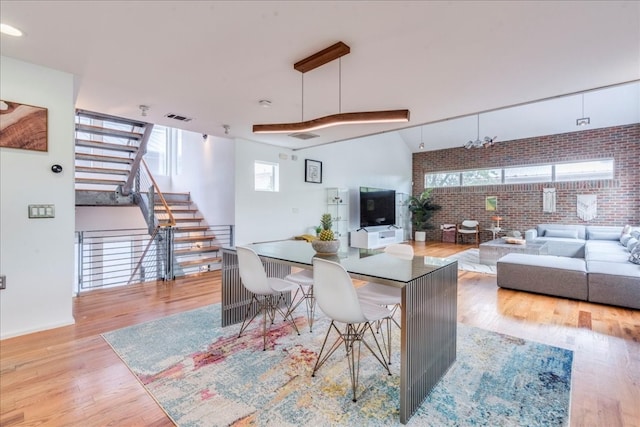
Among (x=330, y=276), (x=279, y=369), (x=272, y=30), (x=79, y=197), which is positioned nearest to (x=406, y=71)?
(x=272, y=30)

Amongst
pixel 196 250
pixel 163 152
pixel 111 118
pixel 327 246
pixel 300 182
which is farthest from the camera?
pixel 163 152

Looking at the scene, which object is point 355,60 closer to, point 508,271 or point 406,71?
point 406,71

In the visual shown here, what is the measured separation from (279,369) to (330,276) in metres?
0.88

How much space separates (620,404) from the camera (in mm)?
1732

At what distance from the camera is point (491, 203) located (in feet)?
28.1

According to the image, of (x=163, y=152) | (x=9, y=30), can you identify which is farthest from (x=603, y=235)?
(x=163, y=152)

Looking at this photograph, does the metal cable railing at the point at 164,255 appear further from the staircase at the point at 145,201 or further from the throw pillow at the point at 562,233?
the throw pillow at the point at 562,233

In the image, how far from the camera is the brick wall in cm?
681

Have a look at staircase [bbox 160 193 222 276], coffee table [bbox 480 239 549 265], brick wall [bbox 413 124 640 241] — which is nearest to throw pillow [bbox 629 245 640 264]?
coffee table [bbox 480 239 549 265]

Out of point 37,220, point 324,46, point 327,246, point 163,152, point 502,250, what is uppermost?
point 163,152

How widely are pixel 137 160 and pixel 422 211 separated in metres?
7.80

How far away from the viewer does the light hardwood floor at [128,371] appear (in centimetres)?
166

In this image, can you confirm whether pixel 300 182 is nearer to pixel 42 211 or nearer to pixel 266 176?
pixel 266 176

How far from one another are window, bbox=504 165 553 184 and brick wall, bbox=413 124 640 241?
0.51 feet
